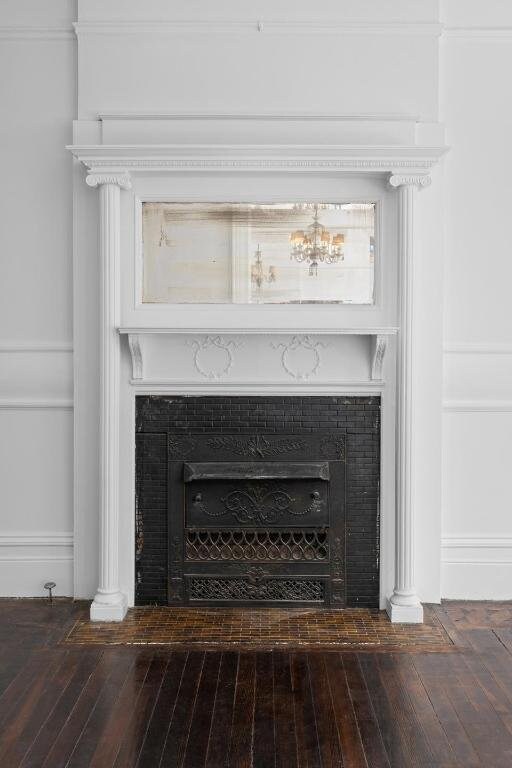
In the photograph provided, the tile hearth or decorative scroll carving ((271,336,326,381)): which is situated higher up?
decorative scroll carving ((271,336,326,381))

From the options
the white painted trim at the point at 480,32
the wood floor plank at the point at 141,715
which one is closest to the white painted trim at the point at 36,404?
the wood floor plank at the point at 141,715

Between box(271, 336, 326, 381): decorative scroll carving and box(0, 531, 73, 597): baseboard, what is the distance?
141 centimetres

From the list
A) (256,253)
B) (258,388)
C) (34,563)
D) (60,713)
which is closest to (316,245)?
A: (256,253)

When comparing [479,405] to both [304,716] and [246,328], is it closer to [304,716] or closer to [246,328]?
[246,328]

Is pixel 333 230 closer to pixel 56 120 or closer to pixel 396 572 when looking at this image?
pixel 56 120

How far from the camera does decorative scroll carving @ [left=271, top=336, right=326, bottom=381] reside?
371 centimetres

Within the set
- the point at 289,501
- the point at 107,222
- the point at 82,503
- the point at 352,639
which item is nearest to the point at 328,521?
the point at 289,501

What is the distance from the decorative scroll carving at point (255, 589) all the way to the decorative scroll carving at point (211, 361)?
1.03 metres

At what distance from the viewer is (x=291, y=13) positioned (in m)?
3.63

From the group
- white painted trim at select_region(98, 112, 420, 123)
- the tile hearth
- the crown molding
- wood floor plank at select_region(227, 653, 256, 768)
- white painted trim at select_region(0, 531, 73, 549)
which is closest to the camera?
wood floor plank at select_region(227, 653, 256, 768)

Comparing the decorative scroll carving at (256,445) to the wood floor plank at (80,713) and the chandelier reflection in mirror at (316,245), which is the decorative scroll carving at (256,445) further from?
the wood floor plank at (80,713)

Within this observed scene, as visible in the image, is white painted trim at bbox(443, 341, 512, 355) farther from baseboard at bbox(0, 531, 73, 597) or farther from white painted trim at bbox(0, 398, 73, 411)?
baseboard at bbox(0, 531, 73, 597)

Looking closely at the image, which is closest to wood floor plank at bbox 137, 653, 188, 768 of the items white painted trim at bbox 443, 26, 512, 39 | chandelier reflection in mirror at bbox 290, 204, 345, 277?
chandelier reflection in mirror at bbox 290, 204, 345, 277

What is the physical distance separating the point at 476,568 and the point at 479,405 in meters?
0.84
